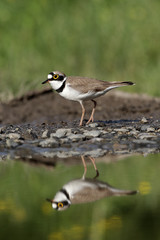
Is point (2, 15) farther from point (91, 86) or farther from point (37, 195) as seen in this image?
point (37, 195)

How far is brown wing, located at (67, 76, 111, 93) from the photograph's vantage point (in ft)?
29.7

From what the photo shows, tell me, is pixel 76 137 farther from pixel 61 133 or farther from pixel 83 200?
pixel 83 200

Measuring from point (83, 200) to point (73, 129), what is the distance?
4.02 meters

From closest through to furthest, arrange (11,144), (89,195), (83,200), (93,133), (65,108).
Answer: (83,200) → (89,195) → (11,144) → (93,133) → (65,108)

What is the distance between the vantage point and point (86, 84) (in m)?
9.14

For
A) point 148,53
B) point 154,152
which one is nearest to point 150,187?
point 154,152

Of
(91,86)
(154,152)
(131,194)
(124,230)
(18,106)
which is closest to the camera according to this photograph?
(124,230)

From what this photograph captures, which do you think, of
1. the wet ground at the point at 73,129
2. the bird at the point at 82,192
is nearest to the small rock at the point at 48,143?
the wet ground at the point at 73,129

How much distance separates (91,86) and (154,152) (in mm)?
2009

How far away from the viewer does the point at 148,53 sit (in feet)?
45.3

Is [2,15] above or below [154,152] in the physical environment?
above

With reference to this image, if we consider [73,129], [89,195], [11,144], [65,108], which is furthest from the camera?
[65,108]

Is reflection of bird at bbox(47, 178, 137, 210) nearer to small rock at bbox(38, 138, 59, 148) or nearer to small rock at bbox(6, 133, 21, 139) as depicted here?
small rock at bbox(38, 138, 59, 148)

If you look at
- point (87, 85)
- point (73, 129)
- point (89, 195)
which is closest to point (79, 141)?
point (73, 129)
